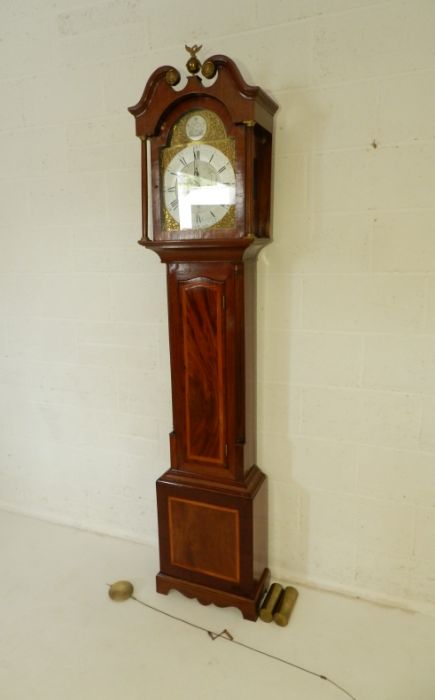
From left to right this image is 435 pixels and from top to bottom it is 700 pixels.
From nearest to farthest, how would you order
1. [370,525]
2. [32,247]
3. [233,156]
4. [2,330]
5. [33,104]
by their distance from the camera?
[233,156] → [370,525] → [33,104] → [32,247] → [2,330]

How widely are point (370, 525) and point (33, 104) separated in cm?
202

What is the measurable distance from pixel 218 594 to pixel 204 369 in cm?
81

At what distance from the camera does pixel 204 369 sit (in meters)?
1.65

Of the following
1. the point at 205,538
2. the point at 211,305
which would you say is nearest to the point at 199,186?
the point at 211,305

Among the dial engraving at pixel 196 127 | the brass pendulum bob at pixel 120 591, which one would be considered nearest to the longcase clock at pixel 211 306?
the dial engraving at pixel 196 127

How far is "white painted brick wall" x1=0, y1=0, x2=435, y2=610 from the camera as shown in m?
1.52

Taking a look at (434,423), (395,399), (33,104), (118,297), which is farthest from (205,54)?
(434,423)

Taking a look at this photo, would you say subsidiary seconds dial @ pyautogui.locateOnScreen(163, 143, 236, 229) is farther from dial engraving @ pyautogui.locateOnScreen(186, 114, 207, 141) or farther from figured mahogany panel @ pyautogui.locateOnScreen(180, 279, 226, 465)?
figured mahogany panel @ pyautogui.locateOnScreen(180, 279, 226, 465)

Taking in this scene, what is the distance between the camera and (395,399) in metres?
1.65

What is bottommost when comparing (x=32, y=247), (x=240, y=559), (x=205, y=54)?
(x=240, y=559)

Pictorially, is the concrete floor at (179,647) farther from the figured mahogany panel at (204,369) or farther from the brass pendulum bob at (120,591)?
the figured mahogany panel at (204,369)

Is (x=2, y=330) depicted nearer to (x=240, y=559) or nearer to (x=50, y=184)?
(x=50, y=184)

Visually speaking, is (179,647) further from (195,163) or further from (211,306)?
(195,163)

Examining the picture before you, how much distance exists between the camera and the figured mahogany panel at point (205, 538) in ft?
5.65
